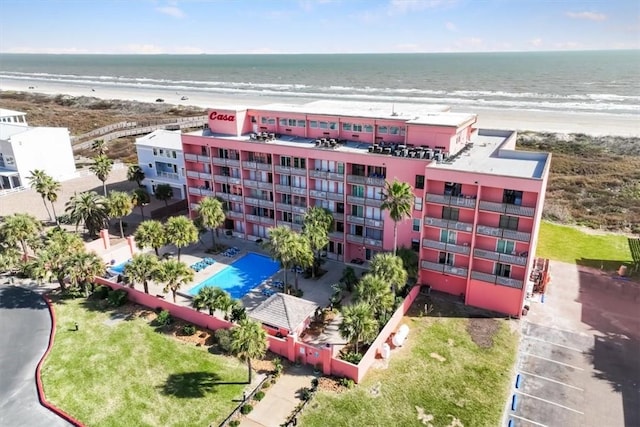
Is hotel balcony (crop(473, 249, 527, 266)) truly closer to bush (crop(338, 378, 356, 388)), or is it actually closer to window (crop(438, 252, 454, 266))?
window (crop(438, 252, 454, 266))

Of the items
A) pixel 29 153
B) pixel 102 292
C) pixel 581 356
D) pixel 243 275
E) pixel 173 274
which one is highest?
pixel 29 153

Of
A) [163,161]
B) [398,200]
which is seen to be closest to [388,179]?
[398,200]

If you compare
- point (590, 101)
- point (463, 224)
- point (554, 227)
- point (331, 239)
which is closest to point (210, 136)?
point (331, 239)

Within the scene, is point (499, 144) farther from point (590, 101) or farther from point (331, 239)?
point (590, 101)

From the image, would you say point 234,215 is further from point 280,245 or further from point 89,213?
point 280,245

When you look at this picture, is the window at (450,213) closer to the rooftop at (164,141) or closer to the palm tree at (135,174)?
the rooftop at (164,141)

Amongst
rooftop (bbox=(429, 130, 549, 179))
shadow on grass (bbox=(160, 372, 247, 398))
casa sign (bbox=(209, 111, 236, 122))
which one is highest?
casa sign (bbox=(209, 111, 236, 122))

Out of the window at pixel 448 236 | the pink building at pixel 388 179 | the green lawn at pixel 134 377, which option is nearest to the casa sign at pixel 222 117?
the pink building at pixel 388 179

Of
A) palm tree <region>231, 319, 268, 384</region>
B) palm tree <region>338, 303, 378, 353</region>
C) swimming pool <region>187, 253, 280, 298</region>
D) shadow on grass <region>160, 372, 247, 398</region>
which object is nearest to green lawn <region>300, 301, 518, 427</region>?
palm tree <region>338, 303, 378, 353</region>
